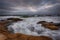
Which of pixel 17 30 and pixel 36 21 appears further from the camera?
pixel 36 21

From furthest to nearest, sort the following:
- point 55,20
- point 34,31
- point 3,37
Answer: point 55,20, point 34,31, point 3,37

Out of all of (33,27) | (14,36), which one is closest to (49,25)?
(33,27)

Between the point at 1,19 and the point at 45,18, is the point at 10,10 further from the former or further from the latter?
the point at 45,18

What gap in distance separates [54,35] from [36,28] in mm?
319

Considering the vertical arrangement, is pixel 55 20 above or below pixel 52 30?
above

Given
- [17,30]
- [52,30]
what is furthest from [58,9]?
[17,30]

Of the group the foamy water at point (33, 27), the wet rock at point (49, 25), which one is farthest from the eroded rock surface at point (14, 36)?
the wet rock at point (49, 25)

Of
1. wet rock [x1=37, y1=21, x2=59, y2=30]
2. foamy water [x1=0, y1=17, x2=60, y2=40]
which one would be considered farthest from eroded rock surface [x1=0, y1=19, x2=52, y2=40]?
wet rock [x1=37, y1=21, x2=59, y2=30]

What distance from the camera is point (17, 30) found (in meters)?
1.77

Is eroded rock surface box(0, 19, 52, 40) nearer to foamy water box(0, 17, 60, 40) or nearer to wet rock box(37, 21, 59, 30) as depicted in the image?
foamy water box(0, 17, 60, 40)

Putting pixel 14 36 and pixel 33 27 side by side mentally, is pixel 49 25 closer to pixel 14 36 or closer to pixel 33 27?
pixel 33 27

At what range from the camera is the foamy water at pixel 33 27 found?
5.60 feet

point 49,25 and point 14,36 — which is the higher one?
point 49,25

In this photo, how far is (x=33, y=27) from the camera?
5.96ft
